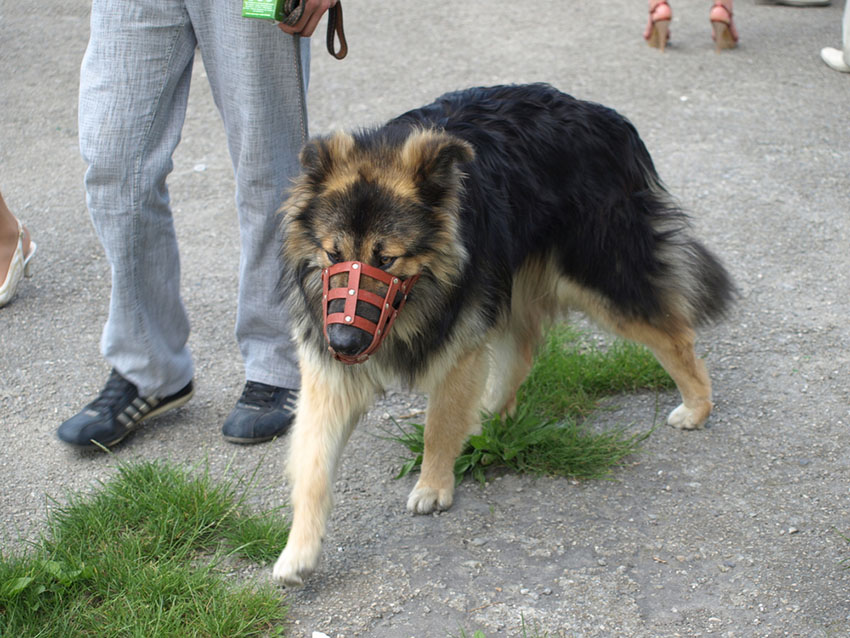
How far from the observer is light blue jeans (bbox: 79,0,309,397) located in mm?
3193

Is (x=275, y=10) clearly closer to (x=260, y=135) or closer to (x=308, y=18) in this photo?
(x=308, y=18)

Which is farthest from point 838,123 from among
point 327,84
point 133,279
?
point 133,279

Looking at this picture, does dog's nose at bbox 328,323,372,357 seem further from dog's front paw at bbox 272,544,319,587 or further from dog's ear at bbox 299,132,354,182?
dog's front paw at bbox 272,544,319,587

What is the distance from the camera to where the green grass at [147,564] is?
2.67 metres

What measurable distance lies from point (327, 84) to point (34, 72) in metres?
2.52

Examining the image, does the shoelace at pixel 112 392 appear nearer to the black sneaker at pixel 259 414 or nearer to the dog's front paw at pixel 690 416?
the black sneaker at pixel 259 414

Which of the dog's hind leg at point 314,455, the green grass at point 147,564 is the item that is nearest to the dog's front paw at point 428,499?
the dog's hind leg at point 314,455

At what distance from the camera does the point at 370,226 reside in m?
2.69

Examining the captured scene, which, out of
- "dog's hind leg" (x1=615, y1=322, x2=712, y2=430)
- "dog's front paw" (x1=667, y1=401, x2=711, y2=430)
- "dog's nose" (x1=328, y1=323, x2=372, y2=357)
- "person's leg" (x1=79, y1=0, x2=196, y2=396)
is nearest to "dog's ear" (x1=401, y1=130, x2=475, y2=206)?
"dog's nose" (x1=328, y1=323, x2=372, y2=357)

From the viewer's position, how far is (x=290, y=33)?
10.4 feet

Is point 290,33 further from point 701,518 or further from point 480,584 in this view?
point 701,518

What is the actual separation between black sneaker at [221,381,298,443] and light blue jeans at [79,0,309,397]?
30 centimetres

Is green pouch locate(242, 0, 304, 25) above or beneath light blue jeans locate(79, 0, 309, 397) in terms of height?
above

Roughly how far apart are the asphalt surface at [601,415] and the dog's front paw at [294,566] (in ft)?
0.31
